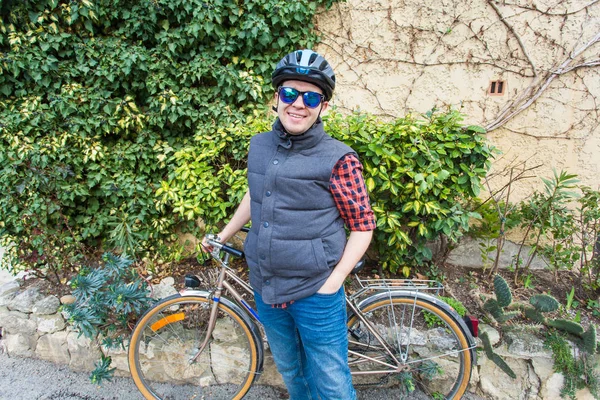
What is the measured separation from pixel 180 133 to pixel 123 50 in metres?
0.86

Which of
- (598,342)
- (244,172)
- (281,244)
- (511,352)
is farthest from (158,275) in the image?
(598,342)

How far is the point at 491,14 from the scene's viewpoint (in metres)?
3.10

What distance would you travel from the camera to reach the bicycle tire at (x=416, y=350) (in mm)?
2170

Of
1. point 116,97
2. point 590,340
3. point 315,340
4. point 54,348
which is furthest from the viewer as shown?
point 116,97

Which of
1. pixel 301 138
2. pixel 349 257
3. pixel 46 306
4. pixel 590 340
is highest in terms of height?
pixel 301 138

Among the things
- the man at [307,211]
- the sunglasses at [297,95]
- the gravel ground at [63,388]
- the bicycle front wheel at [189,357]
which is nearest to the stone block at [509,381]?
the gravel ground at [63,388]

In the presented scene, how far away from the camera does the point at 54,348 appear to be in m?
2.72

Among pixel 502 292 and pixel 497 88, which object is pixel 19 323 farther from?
pixel 497 88

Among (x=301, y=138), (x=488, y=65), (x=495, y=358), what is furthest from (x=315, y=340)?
(x=488, y=65)

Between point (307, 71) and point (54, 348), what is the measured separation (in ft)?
9.45

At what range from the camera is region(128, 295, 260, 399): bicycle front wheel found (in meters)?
2.34

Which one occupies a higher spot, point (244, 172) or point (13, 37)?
point (13, 37)

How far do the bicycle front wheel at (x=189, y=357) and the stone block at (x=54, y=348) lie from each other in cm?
66

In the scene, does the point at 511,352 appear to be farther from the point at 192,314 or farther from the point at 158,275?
the point at 158,275
